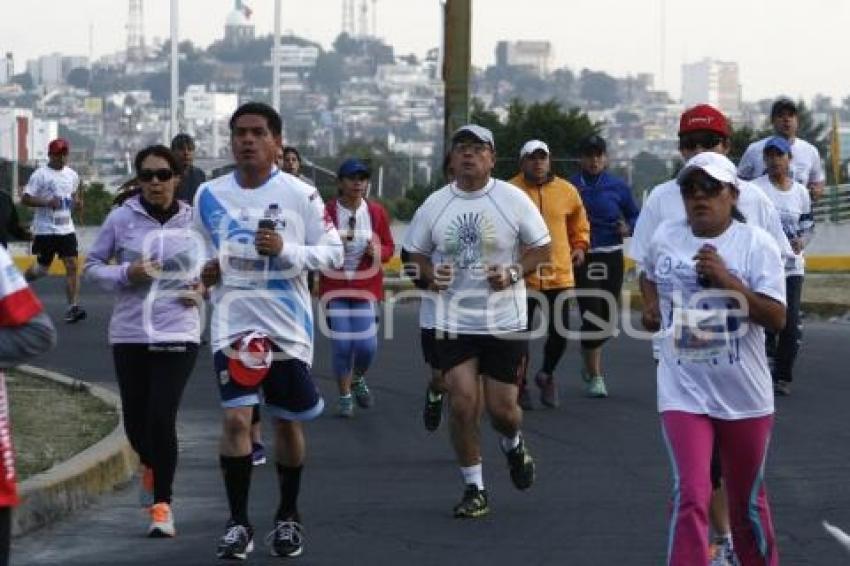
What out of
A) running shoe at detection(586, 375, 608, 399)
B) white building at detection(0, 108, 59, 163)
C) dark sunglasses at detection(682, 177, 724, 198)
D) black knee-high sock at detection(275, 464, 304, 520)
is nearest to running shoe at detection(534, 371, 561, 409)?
running shoe at detection(586, 375, 608, 399)

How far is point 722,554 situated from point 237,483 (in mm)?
2152

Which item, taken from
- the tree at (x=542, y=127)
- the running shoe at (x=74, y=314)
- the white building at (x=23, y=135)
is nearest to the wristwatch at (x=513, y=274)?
the running shoe at (x=74, y=314)

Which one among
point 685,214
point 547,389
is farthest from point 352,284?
point 685,214

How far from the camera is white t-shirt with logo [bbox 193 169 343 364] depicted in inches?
402

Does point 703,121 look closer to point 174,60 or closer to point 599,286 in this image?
point 599,286

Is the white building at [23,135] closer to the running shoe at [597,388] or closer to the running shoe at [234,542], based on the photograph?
the running shoe at [597,388]

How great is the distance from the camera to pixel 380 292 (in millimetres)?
16188

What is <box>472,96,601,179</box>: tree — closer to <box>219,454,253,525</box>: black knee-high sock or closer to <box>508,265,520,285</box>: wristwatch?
<box>508,265,520,285</box>: wristwatch

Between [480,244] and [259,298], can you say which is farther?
[480,244]

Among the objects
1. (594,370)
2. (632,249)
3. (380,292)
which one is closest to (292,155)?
(380,292)

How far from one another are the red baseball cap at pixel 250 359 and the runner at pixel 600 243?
6.88 metres

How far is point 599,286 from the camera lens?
1708 cm

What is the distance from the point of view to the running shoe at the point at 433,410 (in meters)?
14.4

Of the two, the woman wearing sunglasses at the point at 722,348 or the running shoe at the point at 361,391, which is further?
the running shoe at the point at 361,391
